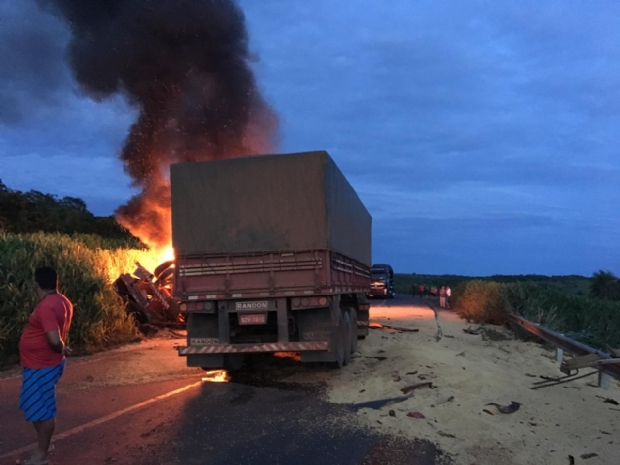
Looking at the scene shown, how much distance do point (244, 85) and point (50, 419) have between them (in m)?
17.0

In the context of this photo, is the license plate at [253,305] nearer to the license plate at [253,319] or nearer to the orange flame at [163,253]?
the license plate at [253,319]

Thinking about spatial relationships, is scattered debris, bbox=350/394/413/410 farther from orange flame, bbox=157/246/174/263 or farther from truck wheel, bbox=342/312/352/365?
orange flame, bbox=157/246/174/263

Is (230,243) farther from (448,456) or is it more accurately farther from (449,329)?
(449,329)

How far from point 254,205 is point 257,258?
91 centimetres

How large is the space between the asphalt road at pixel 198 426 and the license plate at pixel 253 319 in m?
0.99

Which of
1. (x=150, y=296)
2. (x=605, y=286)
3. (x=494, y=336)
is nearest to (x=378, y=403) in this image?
(x=494, y=336)

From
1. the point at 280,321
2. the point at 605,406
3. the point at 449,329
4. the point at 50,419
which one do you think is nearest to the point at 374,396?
the point at 280,321

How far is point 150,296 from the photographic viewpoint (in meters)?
16.4

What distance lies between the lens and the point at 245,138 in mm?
20312

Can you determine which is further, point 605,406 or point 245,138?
point 245,138

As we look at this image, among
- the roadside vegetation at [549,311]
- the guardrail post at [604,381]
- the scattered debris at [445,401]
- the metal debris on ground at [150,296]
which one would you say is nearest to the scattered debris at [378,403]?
the scattered debris at [445,401]

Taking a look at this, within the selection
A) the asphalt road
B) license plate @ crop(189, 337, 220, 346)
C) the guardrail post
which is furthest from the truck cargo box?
the guardrail post

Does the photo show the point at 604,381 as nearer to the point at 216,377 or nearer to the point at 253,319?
the point at 253,319

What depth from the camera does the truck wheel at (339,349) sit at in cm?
920
